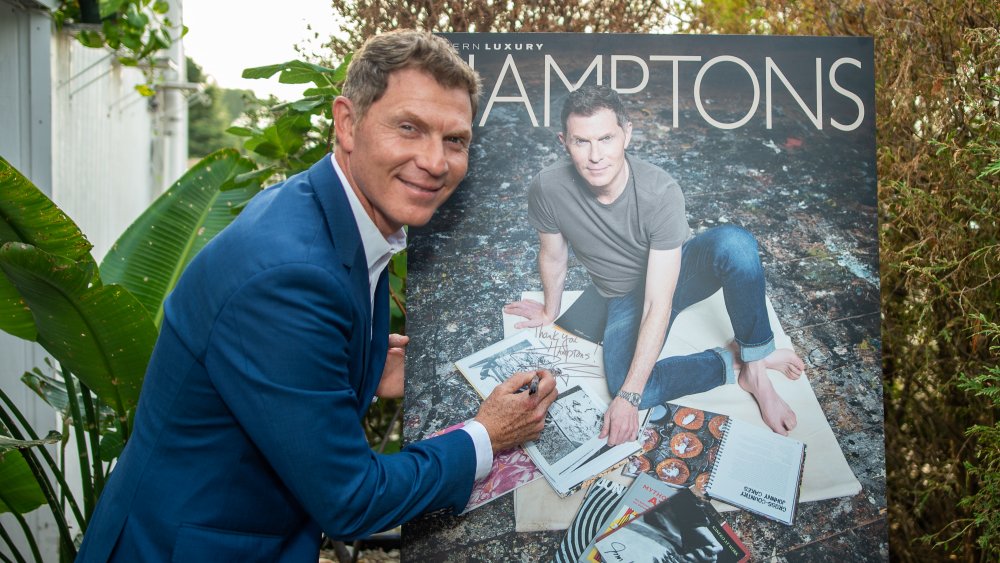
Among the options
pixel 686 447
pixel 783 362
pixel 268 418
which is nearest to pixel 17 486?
pixel 268 418

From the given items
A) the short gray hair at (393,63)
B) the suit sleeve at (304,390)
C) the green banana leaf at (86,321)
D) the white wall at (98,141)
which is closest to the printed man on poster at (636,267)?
the short gray hair at (393,63)

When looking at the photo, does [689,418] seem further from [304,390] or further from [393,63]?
[393,63]

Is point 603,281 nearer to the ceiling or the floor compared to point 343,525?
nearer to the ceiling

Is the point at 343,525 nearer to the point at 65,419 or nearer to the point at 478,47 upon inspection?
the point at 478,47

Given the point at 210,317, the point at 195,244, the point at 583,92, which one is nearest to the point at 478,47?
the point at 583,92

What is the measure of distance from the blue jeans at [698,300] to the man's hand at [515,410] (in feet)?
0.60

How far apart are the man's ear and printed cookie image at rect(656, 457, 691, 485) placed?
1105 mm

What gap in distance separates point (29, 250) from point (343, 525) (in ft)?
4.03

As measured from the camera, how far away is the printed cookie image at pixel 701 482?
7.14 feet

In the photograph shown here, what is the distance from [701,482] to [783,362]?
1.24ft

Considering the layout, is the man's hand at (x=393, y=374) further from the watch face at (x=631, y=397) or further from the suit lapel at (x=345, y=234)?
the watch face at (x=631, y=397)

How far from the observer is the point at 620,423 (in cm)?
221

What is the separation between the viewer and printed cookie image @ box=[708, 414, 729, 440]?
2.21m

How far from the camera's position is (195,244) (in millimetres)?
3650
